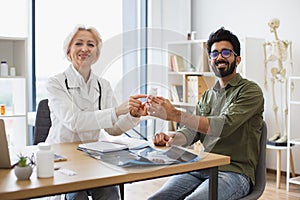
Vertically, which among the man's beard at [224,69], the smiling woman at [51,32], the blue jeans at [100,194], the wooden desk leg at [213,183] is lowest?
the blue jeans at [100,194]

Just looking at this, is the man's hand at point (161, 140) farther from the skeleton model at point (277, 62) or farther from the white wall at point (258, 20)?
the white wall at point (258, 20)

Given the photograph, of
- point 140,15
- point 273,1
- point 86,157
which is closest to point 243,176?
point 86,157

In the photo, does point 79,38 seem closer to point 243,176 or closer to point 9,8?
point 243,176

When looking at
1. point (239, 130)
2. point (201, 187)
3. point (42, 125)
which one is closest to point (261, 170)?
point (239, 130)

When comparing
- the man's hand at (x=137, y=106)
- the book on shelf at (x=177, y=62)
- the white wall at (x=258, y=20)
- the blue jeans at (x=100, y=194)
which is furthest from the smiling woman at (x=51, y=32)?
the man's hand at (x=137, y=106)

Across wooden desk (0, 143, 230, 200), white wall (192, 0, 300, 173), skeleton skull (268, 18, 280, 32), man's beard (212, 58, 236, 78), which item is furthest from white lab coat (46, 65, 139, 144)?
white wall (192, 0, 300, 173)

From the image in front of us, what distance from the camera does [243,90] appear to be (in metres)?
2.00

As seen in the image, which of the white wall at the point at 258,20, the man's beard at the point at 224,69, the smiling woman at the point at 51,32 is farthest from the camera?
the smiling woman at the point at 51,32

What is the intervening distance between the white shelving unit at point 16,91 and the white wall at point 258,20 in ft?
7.43

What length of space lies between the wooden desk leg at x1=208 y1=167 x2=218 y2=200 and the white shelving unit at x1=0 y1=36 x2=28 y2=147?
235cm

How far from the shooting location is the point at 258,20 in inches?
178

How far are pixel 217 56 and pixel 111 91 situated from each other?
1.74 feet

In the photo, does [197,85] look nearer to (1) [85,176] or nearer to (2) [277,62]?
(2) [277,62]

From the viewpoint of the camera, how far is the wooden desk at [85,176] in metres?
1.24
